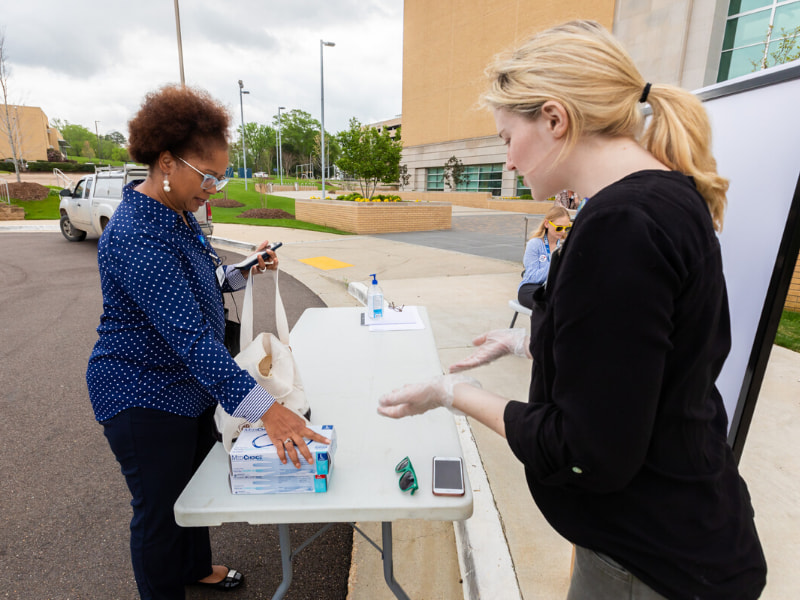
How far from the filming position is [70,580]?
86.9 inches

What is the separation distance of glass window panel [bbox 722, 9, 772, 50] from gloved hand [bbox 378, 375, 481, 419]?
816 inches

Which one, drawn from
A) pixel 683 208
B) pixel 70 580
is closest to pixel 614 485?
pixel 683 208

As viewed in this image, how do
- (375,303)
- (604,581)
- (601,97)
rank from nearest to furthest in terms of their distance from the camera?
(601,97) → (604,581) → (375,303)

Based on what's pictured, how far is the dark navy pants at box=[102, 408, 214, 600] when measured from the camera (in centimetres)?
160

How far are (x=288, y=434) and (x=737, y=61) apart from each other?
22.9 meters

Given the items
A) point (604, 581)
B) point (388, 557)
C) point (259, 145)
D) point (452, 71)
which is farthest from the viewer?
point (259, 145)

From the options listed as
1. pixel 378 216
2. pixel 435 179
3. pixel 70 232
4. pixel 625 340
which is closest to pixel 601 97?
pixel 625 340

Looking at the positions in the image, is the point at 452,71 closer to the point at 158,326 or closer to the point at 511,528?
the point at 511,528

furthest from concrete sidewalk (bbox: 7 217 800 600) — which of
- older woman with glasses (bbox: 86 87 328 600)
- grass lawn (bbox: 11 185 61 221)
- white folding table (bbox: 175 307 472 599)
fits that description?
grass lawn (bbox: 11 185 61 221)

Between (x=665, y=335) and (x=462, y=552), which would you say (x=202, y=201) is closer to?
(x=665, y=335)

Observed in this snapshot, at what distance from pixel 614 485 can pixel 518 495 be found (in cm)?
196

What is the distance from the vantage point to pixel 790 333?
5.51m

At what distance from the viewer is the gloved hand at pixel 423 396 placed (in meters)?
1.13

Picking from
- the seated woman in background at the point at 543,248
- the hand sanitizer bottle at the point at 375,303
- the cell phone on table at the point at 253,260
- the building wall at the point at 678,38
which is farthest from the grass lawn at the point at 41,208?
the building wall at the point at 678,38
